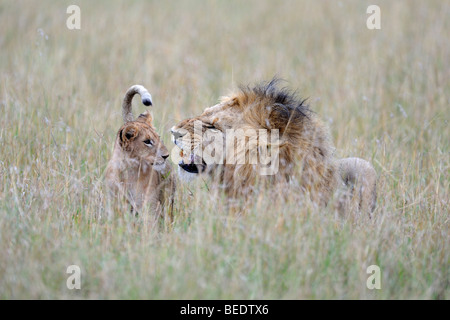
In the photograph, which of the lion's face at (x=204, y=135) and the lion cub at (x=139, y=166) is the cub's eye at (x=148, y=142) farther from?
the lion's face at (x=204, y=135)

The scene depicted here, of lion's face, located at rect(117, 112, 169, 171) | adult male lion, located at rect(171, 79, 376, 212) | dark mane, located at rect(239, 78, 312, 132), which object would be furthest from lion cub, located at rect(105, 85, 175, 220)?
dark mane, located at rect(239, 78, 312, 132)

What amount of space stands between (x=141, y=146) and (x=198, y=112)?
92.0 inches

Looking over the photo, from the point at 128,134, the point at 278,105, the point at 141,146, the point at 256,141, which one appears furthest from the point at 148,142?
the point at 278,105

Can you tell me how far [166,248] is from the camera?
3.76m

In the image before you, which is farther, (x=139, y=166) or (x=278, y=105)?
(x=139, y=166)

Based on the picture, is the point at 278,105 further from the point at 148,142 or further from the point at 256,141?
the point at 148,142

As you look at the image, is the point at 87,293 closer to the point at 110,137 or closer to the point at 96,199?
the point at 96,199

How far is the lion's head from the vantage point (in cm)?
401

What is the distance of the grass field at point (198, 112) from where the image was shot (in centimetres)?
349

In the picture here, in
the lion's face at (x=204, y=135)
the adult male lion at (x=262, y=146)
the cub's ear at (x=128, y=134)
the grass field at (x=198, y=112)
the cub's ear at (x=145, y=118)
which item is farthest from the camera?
the cub's ear at (x=145, y=118)

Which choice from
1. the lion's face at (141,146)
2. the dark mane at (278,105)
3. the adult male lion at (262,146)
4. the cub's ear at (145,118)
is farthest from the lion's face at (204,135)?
the cub's ear at (145,118)

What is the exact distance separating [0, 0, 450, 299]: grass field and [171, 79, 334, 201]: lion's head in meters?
0.21

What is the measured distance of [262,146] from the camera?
4.00 m
